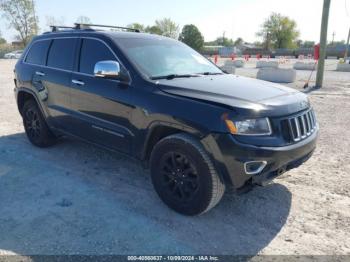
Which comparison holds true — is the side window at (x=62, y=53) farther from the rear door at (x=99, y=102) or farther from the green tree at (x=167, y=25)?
the green tree at (x=167, y=25)

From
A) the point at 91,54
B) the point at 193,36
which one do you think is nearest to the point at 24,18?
the point at 193,36

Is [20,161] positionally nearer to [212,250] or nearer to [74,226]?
[74,226]

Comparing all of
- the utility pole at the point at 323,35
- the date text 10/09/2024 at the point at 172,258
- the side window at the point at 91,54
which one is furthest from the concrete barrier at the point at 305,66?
the date text 10/09/2024 at the point at 172,258

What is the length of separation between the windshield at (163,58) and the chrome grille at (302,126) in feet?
4.56

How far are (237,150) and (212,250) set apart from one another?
92 cm

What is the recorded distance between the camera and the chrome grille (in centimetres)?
334

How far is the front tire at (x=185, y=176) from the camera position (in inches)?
127

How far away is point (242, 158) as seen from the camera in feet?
9.93

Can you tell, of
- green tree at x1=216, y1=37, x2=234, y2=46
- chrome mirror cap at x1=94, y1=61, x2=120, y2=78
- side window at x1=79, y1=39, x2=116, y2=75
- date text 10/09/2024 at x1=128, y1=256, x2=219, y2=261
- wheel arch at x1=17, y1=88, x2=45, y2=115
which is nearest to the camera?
date text 10/09/2024 at x1=128, y1=256, x2=219, y2=261

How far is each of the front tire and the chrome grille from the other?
0.88 metres

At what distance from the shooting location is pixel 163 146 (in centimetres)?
350

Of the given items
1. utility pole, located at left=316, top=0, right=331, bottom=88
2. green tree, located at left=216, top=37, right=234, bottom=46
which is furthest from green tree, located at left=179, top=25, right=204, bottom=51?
utility pole, located at left=316, top=0, right=331, bottom=88

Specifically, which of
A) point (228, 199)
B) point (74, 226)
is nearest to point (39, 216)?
point (74, 226)

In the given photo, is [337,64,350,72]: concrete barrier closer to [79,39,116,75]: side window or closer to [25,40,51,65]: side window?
[25,40,51,65]: side window
